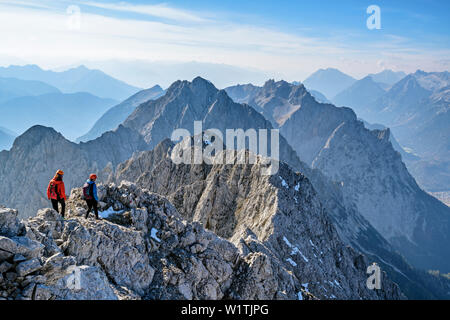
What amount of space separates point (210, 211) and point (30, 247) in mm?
46642

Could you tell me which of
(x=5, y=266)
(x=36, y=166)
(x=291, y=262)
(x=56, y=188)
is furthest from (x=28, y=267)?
(x=36, y=166)

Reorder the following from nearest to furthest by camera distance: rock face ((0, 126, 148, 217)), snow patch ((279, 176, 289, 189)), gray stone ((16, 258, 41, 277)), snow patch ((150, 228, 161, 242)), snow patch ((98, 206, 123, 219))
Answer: gray stone ((16, 258, 41, 277)) → snow patch ((150, 228, 161, 242)) → snow patch ((98, 206, 123, 219)) → snow patch ((279, 176, 289, 189)) → rock face ((0, 126, 148, 217))

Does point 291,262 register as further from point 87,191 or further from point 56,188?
point 56,188

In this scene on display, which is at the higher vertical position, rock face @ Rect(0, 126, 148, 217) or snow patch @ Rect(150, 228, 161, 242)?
snow patch @ Rect(150, 228, 161, 242)

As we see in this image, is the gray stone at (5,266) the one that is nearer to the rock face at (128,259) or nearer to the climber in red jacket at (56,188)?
the rock face at (128,259)

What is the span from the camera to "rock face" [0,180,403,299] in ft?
60.2

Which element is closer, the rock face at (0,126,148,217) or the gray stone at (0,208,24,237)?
the gray stone at (0,208,24,237)

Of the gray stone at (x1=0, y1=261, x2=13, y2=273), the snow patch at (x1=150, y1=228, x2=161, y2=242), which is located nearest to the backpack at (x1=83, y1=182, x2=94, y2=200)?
the snow patch at (x1=150, y1=228, x2=161, y2=242)

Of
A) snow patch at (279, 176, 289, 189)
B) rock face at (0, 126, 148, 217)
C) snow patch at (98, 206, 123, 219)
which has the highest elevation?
snow patch at (98, 206, 123, 219)

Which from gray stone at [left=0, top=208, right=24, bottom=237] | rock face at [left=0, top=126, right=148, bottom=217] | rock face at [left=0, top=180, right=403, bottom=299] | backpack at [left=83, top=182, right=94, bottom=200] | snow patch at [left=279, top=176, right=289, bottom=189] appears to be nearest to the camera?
rock face at [left=0, top=180, right=403, bottom=299]

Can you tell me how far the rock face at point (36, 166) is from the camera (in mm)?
153875

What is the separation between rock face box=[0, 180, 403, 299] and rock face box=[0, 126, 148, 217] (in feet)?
435

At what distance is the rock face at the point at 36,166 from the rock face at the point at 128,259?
13256 cm

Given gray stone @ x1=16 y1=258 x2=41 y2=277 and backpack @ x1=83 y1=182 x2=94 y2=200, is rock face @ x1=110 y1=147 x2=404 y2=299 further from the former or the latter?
gray stone @ x1=16 y1=258 x2=41 y2=277
